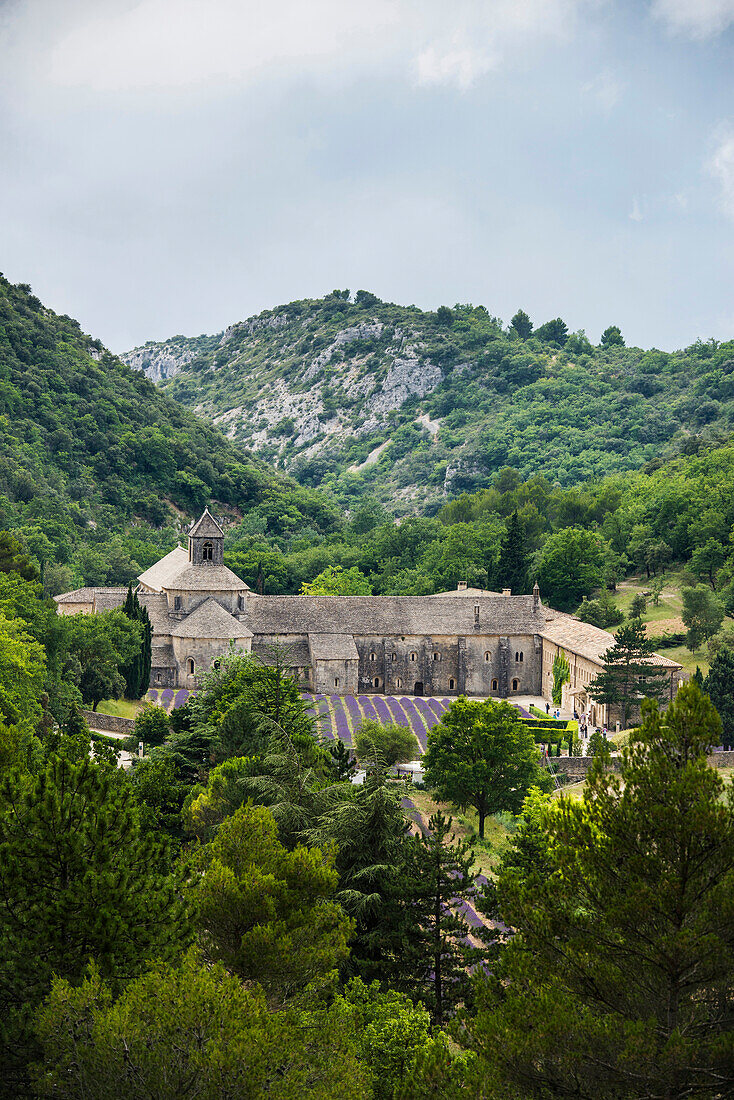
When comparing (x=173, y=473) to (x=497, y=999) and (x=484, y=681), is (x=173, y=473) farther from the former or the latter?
(x=497, y=999)

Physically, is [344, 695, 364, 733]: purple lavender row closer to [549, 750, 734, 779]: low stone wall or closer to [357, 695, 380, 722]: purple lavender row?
[357, 695, 380, 722]: purple lavender row

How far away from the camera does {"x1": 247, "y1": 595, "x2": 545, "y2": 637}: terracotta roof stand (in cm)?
6869

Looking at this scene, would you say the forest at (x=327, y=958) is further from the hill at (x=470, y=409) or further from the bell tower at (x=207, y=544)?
the hill at (x=470, y=409)

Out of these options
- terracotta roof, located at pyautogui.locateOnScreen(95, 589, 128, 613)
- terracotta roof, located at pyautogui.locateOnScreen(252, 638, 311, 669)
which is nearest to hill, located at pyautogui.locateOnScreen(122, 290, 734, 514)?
terracotta roof, located at pyautogui.locateOnScreen(252, 638, 311, 669)

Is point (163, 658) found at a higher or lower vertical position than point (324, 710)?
higher

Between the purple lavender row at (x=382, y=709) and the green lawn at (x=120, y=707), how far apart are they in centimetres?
1411

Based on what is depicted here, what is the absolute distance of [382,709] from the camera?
62.5 metres

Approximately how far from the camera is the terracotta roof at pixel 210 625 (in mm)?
64750

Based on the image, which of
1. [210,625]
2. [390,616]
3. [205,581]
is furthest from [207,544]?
[390,616]

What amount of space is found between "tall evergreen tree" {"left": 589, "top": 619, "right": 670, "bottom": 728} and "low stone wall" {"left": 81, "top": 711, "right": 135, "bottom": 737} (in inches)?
989

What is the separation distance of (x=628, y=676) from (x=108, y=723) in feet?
91.9

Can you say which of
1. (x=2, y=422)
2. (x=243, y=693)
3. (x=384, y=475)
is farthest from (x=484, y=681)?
(x=384, y=475)

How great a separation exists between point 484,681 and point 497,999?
188ft

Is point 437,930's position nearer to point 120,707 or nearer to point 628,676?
point 628,676
